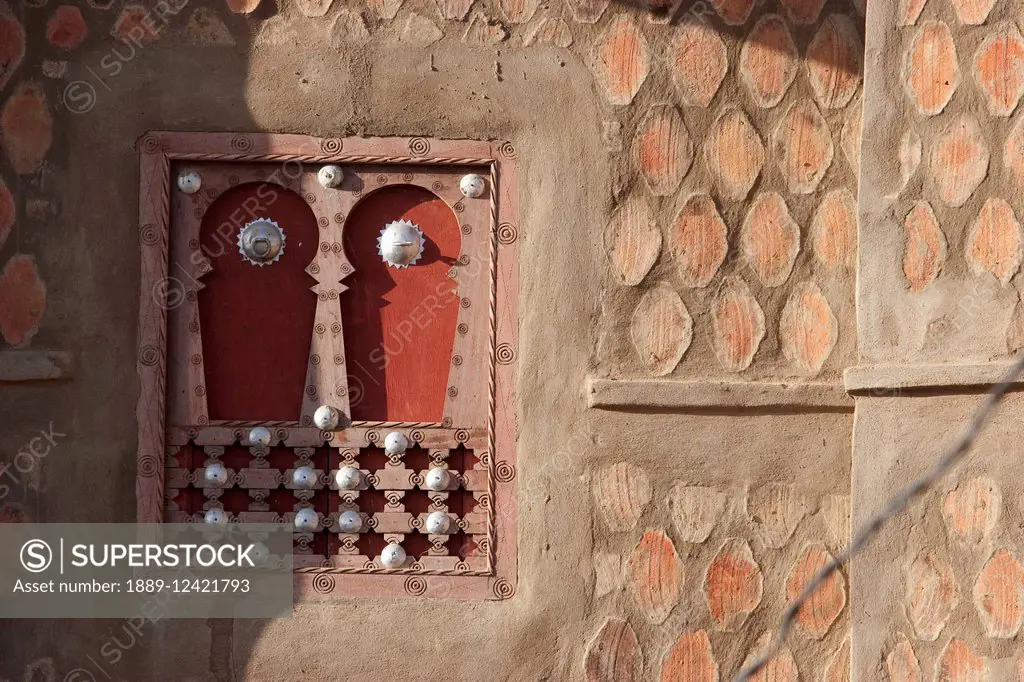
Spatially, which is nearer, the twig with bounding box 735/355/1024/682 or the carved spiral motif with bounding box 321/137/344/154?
the twig with bounding box 735/355/1024/682

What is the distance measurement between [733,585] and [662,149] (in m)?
1.46

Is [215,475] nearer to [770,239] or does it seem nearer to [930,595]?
[770,239]

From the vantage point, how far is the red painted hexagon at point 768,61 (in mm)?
4555

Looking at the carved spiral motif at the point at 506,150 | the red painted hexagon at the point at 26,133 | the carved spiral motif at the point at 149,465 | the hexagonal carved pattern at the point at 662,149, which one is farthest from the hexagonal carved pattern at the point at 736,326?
the red painted hexagon at the point at 26,133

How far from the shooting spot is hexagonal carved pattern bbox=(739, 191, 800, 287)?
14.7ft

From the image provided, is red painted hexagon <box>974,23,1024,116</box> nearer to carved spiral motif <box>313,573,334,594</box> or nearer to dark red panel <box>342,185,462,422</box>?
dark red panel <box>342,185,462,422</box>

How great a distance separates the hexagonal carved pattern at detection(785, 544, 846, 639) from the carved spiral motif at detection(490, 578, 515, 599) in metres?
0.89

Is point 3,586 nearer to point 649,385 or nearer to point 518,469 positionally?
point 518,469

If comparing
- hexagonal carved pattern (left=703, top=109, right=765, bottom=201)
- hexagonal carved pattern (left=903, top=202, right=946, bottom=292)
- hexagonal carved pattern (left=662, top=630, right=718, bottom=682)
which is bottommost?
hexagonal carved pattern (left=662, top=630, right=718, bottom=682)

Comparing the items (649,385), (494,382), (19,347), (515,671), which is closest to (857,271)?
(649,385)

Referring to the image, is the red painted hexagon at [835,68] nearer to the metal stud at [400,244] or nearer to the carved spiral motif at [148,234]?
the metal stud at [400,244]

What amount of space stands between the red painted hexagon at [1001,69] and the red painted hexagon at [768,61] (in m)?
0.62

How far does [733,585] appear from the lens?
4.36 metres

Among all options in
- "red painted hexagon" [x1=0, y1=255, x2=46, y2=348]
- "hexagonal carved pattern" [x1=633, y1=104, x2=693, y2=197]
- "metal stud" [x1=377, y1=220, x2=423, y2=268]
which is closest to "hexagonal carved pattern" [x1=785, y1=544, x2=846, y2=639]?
"hexagonal carved pattern" [x1=633, y1=104, x2=693, y2=197]
